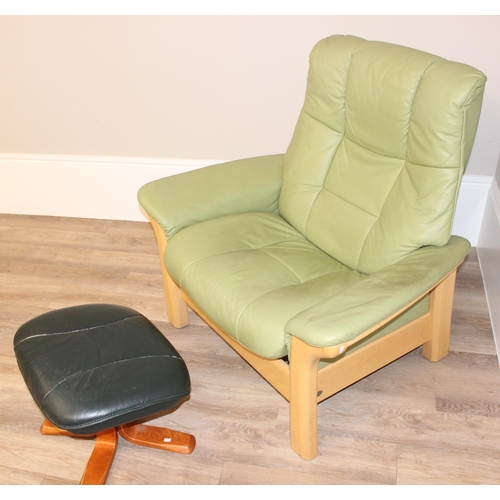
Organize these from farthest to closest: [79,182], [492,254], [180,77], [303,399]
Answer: [79,182] < [180,77] < [492,254] < [303,399]

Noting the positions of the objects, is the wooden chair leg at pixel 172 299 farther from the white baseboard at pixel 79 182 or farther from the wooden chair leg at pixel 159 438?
the white baseboard at pixel 79 182

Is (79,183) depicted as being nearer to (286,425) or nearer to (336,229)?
(336,229)

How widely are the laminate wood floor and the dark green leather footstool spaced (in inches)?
2.7

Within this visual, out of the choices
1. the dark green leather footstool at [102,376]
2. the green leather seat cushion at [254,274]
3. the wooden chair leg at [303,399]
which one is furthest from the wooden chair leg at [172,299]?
the wooden chair leg at [303,399]

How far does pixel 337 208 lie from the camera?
6.84 feet

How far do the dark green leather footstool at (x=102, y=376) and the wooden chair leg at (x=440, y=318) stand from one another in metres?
0.84

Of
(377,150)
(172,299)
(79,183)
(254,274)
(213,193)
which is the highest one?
(377,150)

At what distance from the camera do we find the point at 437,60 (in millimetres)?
1778

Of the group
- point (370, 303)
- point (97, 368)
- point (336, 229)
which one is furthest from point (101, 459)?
point (336, 229)

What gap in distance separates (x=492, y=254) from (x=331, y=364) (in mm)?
1067

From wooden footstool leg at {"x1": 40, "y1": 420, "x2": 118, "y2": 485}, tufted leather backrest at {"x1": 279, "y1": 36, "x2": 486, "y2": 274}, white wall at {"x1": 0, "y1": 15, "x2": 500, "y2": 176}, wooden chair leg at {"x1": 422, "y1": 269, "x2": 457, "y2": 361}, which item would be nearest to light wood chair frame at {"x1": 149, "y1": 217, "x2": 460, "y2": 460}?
wooden chair leg at {"x1": 422, "y1": 269, "x2": 457, "y2": 361}

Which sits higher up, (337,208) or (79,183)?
(337,208)

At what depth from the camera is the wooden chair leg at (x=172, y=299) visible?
2189 mm

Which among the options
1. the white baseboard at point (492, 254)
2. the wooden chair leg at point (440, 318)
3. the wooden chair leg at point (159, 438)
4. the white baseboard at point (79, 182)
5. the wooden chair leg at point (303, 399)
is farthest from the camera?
the white baseboard at point (79, 182)
